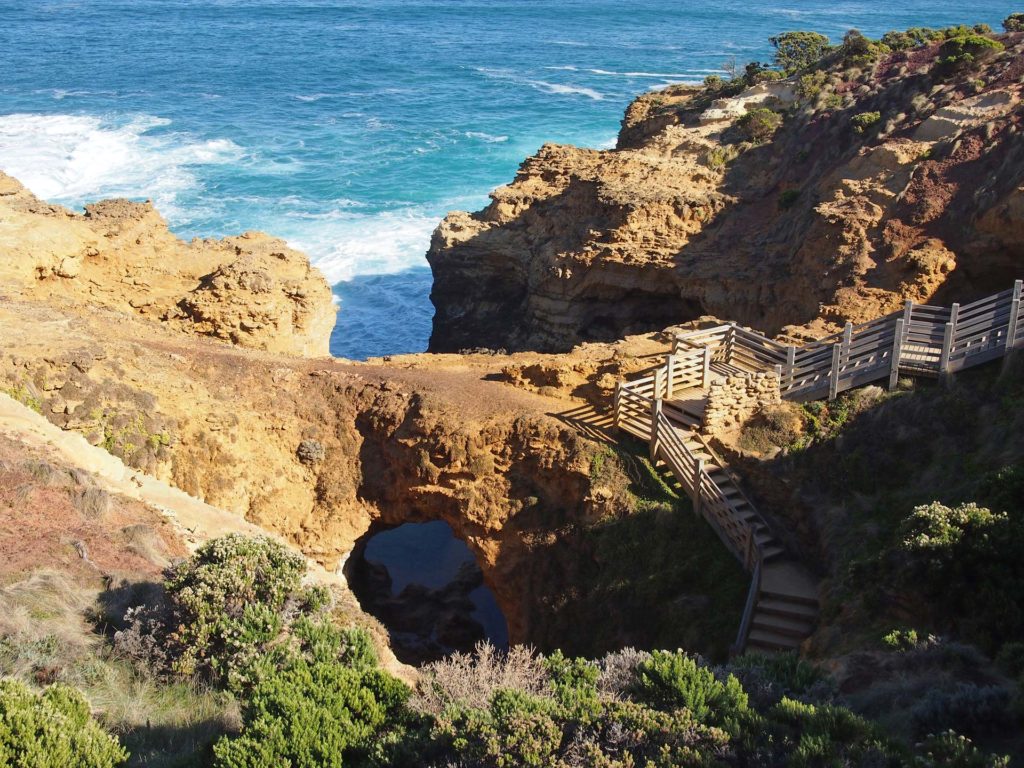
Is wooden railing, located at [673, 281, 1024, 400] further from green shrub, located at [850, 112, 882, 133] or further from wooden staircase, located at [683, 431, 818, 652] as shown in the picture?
green shrub, located at [850, 112, 882, 133]

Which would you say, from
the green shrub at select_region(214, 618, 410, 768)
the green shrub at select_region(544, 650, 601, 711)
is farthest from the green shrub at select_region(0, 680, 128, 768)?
the green shrub at select_region(544, 650, 601, 711)

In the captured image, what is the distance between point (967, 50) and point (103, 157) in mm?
58433

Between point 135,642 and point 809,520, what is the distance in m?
12.0

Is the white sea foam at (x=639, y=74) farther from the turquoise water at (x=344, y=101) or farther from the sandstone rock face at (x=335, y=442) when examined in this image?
the sandstone rock face at (x=335, y=442)

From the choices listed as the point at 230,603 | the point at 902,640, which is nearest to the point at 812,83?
the point at 902,640

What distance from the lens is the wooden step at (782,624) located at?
53.9 feet

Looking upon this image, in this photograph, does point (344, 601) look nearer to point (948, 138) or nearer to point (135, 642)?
point (135, 642)

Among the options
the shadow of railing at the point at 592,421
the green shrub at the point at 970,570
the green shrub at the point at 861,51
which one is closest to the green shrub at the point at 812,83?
the green shrub at the point at 861,51

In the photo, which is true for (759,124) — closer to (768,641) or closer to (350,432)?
(350,432)

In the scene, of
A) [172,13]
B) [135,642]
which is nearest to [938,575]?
[135,642]

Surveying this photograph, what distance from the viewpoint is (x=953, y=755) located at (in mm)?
8711

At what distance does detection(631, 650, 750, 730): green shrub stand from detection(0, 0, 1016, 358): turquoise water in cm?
3820

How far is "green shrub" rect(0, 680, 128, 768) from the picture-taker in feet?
29.1

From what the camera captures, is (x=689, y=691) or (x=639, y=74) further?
(x=639, y=74)
